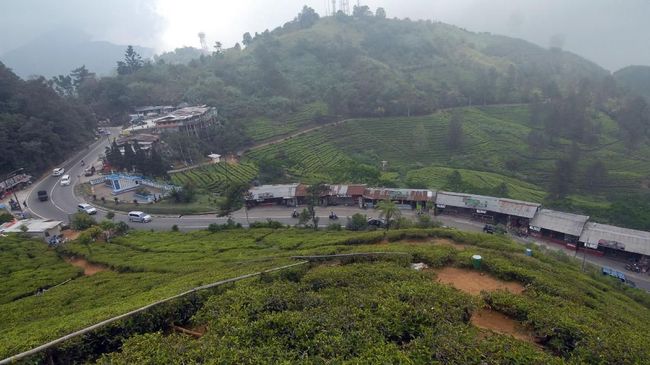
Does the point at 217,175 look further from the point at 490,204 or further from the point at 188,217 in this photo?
the point at 490,204

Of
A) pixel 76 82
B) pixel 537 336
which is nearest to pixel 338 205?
pixel 537 336

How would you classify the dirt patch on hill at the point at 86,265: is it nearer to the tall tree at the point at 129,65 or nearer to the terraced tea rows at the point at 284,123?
the terraced tea rows at the point at 284,123

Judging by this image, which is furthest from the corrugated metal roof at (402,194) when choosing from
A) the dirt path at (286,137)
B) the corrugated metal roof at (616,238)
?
the dirt path at (286,137)

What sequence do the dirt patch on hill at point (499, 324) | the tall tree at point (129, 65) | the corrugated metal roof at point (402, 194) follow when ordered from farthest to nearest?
the tall tree at point (129, 65) → the corrugated metal roof at point (402, 194) → the dirt patch on hill at point (499, 324)

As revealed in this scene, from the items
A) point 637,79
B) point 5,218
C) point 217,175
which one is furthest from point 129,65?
point 637,79

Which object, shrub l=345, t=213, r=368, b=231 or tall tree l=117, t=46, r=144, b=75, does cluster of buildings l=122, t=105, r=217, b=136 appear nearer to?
tall tree l=117, t=46, r=144, b=75

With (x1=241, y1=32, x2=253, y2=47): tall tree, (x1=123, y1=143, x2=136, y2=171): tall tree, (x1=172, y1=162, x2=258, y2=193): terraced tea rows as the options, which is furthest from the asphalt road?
(x1=241, y1=32, x2=253, y2=47): tall tree
